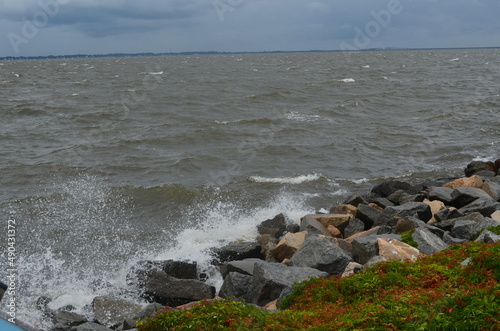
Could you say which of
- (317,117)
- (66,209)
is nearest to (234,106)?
(317,117)

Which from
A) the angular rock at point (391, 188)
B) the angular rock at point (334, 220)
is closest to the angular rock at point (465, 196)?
the angular rock at point (391, 188)

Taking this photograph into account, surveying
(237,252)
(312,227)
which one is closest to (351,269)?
(237,252)

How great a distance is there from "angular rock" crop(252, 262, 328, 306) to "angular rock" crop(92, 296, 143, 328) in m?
2.07

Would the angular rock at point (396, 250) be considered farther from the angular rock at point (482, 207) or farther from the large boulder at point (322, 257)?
the angular rock at point (482, 207)

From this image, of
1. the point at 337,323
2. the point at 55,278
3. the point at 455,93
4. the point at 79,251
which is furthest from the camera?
the point at 455,93

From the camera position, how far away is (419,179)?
17766mm

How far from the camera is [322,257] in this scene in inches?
343

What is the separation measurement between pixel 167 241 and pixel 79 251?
198 centimetres

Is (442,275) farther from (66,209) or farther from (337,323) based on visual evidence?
(66,209)

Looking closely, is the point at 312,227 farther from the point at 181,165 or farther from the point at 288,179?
the point at 181,165

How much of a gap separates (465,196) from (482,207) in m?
1.18

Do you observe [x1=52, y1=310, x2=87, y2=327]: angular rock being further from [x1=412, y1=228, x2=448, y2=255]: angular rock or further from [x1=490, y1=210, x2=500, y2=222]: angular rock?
[x1=490, y1=210, x2=500, y2=222]: angular rock

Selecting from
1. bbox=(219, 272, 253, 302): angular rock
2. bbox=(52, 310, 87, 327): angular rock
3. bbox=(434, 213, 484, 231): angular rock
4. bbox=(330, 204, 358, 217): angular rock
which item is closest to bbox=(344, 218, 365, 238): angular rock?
bbox=(330, 204, 358, 217): angular rock

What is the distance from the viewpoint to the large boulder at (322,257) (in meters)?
8.58
